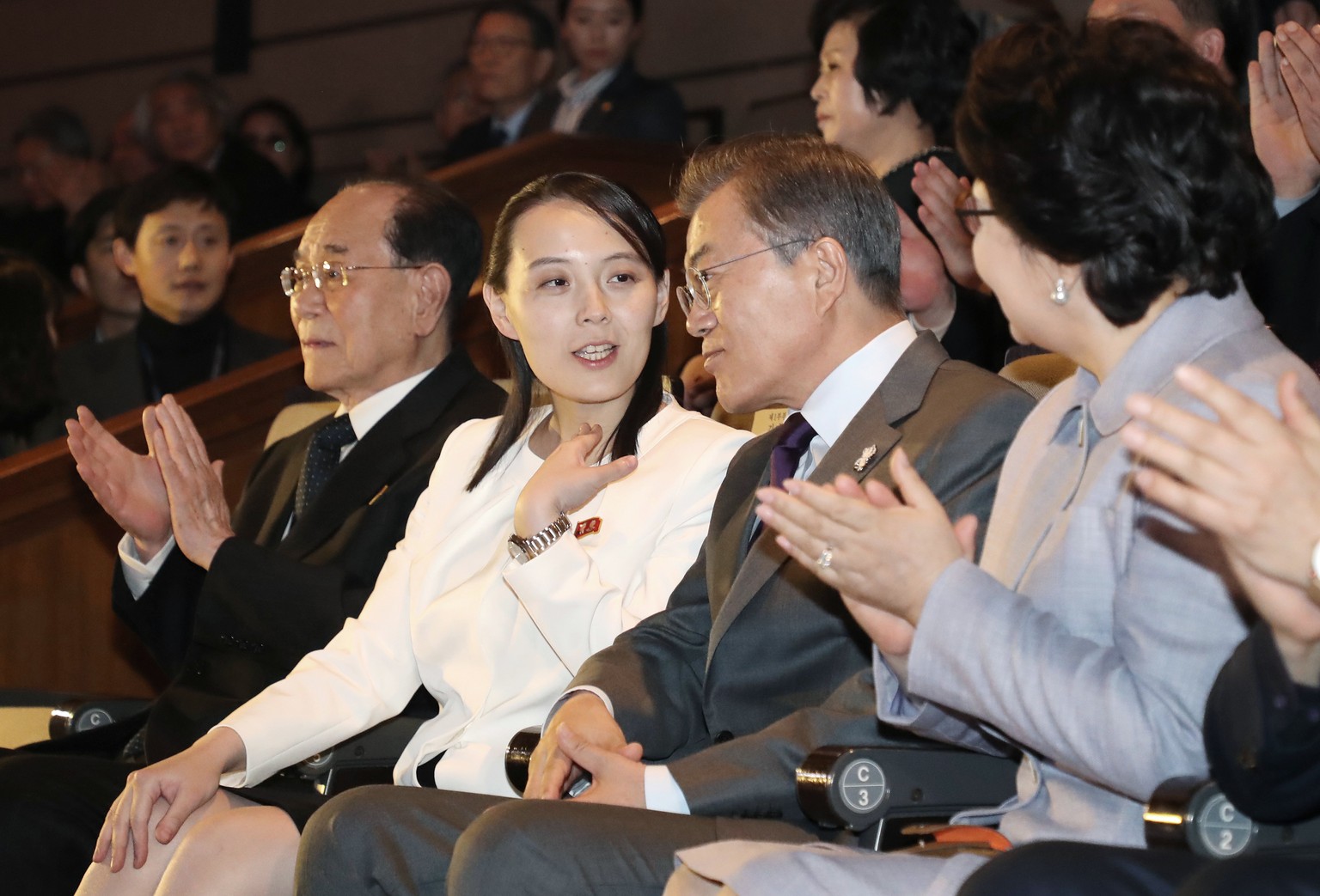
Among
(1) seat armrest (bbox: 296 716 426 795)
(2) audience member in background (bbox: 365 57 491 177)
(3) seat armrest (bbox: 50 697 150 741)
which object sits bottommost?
(1) seat armrest (bbox: 296 716 426 795)

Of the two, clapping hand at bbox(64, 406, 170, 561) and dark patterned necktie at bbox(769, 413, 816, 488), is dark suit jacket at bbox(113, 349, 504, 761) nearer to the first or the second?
clapping hand at bbox(64, 406, 170, 561)

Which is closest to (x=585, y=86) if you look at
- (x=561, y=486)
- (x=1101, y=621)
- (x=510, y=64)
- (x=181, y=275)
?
(x=510, y=64)

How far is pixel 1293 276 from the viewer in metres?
2.73

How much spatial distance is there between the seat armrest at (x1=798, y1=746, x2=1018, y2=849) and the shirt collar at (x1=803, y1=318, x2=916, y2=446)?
1.88 feet

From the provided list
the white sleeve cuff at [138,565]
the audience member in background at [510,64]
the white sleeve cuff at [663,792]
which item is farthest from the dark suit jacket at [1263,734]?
the audience member in background at [510,64]

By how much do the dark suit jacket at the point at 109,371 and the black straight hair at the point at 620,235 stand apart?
96.1 inches

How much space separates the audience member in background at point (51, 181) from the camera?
23.5ft

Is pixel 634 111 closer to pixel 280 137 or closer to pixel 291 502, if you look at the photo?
pixel 280 137

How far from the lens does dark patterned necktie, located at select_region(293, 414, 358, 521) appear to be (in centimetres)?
340

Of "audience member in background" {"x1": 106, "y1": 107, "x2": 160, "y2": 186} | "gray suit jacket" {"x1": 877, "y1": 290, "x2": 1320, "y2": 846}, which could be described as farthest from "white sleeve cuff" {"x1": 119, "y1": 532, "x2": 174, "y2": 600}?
"audience member in background" {"x1": 106, "y1": 107, "x2": 160, "y2": 186}

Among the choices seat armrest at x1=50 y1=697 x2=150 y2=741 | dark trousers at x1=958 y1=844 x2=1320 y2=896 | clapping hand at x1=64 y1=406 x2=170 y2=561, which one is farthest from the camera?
clapping hand at x1=64 y1=406 x2=170 y2=561

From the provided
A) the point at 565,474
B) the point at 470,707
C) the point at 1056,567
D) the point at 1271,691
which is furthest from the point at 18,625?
the point at 1271,691

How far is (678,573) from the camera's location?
2580 mm

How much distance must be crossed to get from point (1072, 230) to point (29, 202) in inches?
264
